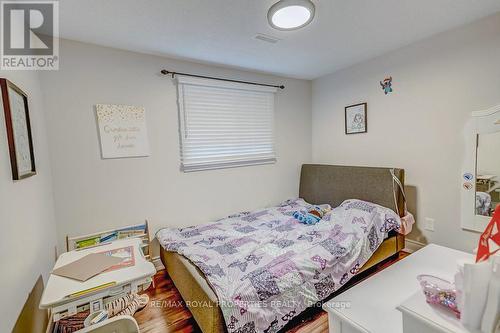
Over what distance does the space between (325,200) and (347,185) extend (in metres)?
0.38

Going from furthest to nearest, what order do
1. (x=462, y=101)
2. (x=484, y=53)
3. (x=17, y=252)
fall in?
1. (x=462, y=101)
2. (x=484, y=53)
3. (x=17, y=252)

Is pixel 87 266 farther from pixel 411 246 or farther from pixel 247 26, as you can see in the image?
pixel 411 246

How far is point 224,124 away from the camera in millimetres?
2879

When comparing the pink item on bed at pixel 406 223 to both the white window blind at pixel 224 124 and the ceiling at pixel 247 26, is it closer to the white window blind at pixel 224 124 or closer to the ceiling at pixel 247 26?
the white window blind at pixel 224 124

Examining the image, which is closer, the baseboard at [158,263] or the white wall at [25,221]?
the white wall at [25,221]

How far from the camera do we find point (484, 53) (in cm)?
205

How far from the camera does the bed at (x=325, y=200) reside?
145 cm

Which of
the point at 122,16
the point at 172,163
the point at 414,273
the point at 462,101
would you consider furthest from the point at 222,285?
the point at 462,101

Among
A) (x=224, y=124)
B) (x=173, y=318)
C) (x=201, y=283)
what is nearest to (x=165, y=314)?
(x=173, y=318)

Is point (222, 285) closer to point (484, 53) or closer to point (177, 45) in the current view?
point (177, 45)

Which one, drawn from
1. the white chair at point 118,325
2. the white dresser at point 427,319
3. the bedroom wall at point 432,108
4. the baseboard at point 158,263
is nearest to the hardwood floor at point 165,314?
the baseboard at point 158,263

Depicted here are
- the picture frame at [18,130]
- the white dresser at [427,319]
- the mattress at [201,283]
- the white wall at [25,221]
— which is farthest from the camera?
the mattress at [201,283]

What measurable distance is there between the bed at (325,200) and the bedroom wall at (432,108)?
0.96 feet

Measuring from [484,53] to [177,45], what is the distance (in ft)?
9.12
